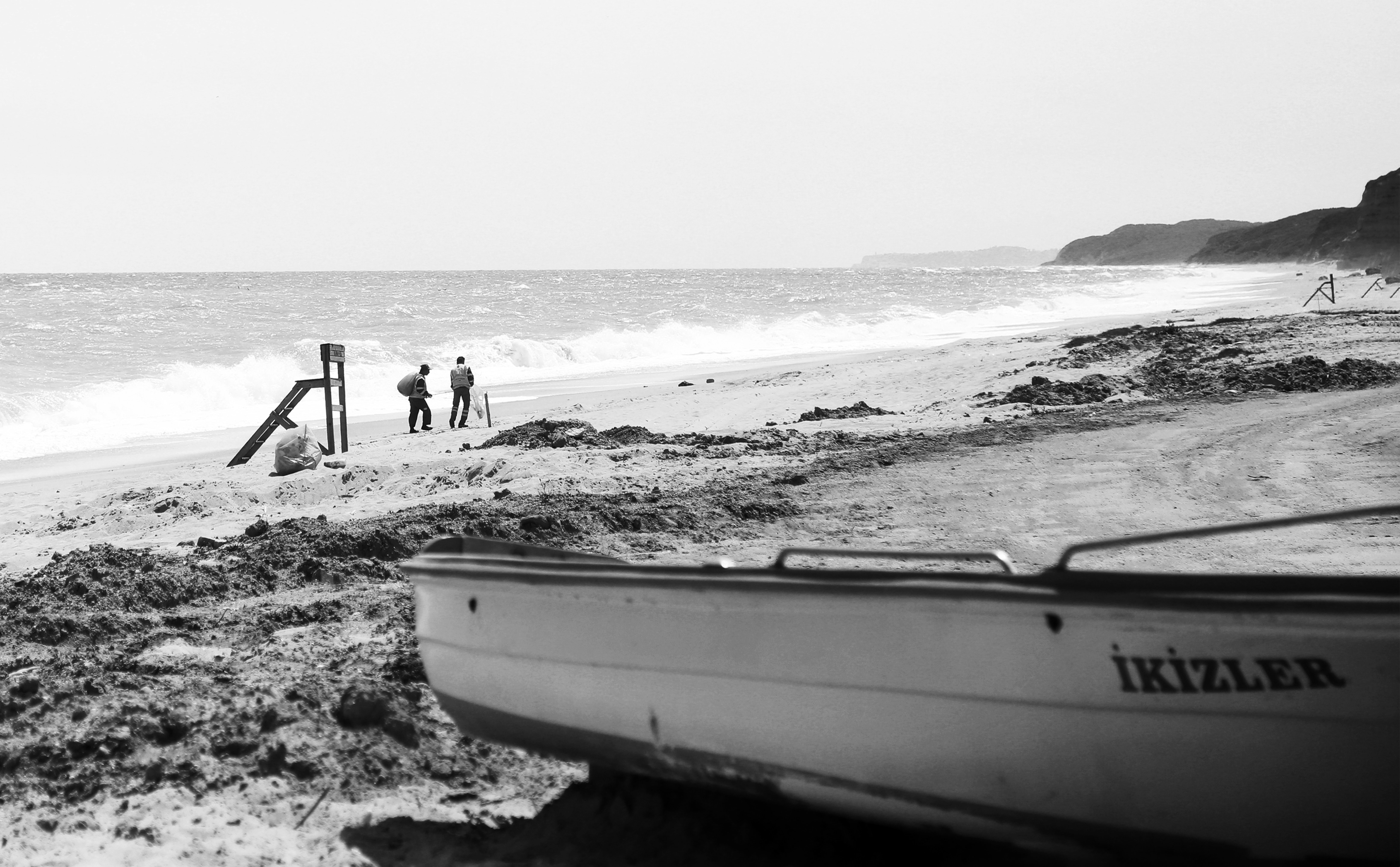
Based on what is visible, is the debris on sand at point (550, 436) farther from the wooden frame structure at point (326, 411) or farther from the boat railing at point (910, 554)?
the boat railing at point (910, 554)

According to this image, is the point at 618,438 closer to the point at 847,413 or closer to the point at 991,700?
the point at 847,413

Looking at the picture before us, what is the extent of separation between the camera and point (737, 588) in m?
3.09

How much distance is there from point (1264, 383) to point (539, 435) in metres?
7.78

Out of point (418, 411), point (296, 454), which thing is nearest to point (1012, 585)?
point (296, 454)

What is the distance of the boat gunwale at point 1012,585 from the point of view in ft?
8.54

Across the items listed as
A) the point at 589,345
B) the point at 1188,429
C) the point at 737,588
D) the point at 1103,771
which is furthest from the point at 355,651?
the point at 589,345

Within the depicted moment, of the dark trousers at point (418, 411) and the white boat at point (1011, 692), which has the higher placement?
the white boat at point (1011, 692)

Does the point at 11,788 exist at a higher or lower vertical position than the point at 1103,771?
lower

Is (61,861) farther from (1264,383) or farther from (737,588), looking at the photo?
(1264,383)

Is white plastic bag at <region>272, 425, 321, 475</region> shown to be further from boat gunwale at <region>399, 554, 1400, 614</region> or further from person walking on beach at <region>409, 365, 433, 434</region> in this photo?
boat gunwale at <region>399, 554, 1400, 614</region>

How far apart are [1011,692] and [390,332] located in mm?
31152

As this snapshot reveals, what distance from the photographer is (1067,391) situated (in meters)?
12.2

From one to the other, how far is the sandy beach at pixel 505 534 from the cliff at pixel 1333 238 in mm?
45222

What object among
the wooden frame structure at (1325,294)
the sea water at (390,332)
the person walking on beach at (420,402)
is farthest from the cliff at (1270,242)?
the person walking on beach at (420,402)
